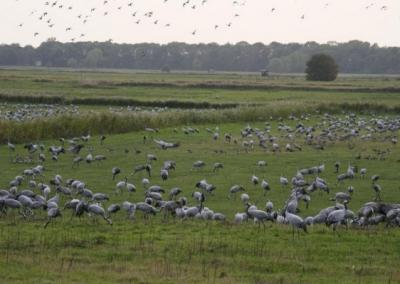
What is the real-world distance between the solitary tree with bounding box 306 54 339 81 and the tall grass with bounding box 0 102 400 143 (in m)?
60.9

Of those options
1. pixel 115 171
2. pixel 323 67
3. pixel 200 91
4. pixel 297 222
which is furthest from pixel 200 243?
pixel 323 67

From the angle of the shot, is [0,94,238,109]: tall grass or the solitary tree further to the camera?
the solitary tree

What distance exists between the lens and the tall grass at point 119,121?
4131cm

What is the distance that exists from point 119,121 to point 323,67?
80694 mm

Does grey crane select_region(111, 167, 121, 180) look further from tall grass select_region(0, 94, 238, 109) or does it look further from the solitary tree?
the solitary tree

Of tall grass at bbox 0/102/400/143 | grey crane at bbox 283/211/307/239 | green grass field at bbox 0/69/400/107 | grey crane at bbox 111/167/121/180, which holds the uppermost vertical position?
grey crane at bbox 283/211/307/239

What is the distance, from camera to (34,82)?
99.4 meters

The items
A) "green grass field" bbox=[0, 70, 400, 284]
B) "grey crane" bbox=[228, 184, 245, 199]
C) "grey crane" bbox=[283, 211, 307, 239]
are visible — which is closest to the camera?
"green grass field" bbox=[0, 70, 400, 284]

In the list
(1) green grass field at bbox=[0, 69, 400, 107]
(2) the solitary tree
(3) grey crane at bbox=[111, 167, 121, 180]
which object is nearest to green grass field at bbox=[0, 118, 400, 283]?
(3) grey crane at bbox=[111, 167, 121, 180]

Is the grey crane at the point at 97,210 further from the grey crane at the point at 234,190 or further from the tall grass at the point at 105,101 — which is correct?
the tall grass at the point at 105,101

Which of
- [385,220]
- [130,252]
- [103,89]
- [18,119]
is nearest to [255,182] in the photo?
[385,220]

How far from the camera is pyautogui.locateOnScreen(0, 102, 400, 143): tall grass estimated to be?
41.3m

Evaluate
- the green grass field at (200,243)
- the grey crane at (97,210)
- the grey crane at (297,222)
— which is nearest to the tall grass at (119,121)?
the green grass field at (200,243)

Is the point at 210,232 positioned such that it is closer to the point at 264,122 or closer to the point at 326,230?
the point at 326,230
